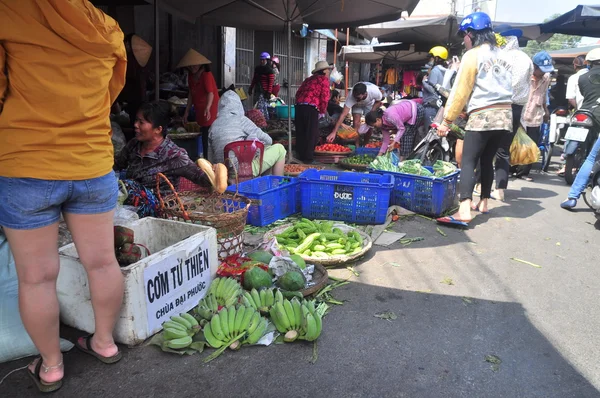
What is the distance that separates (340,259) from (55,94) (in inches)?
101

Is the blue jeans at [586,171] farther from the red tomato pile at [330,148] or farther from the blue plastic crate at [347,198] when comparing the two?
the red tomato pile at [330,148]

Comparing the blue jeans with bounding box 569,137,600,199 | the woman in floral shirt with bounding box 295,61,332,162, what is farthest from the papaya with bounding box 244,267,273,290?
the woman in floral shirt with bounding box 295,61,332,162

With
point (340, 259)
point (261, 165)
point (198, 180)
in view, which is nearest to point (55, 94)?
point (198, 180)

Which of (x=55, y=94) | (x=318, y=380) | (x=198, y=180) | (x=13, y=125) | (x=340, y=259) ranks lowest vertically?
(x=318, y=380)

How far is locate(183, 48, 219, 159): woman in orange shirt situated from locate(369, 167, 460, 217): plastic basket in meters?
2.95

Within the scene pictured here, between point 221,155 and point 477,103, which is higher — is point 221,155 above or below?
below

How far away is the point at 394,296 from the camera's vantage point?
3514 mm

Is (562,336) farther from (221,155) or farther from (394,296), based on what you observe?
(221,155)

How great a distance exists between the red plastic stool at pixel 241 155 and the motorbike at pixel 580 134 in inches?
207

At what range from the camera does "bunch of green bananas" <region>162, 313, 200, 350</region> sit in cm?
262

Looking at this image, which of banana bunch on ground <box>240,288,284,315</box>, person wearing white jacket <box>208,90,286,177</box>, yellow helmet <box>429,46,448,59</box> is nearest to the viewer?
banana bunch on ground <box>240,288,284,315</box>

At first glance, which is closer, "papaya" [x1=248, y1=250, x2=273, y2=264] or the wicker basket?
the wicker basket

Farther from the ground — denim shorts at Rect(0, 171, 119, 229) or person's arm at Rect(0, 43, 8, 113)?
person's arm at Rect(0, 43, 8, 113)

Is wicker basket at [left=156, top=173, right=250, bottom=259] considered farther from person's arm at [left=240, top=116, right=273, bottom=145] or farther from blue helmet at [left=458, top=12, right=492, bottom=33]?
blue helmet at [left=458, top=12, right=492, bottom=33]
